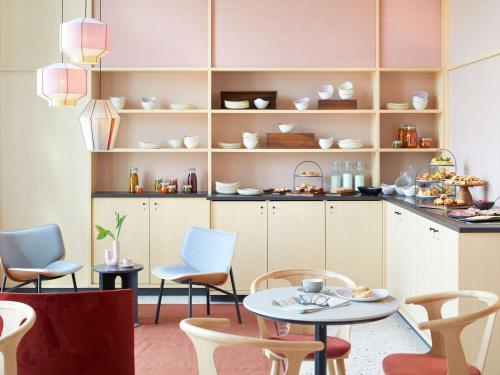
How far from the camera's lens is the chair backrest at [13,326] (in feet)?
8.70

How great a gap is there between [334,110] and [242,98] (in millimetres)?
860

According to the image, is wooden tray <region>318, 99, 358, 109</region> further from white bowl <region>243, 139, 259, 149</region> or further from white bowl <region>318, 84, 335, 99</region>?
white bowl <region>243, 139, 259, 149</region>

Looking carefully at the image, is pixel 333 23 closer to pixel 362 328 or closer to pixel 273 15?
pixel 273 15

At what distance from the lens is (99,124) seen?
4.50 meters

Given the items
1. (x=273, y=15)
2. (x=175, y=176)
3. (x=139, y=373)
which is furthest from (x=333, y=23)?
(x=139, y=373)

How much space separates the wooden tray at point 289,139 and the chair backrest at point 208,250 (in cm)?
128

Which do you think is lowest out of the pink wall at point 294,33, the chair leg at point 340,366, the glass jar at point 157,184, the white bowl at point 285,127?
the chair leg at point 340,366

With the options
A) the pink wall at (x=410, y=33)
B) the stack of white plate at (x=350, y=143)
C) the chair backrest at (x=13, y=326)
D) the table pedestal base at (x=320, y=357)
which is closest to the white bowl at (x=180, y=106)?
the stack of white plate at (x=350, y=143)

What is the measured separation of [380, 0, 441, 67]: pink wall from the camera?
21.8 ft

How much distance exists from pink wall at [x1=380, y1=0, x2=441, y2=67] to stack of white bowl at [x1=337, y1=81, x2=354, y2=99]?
0.35 metres

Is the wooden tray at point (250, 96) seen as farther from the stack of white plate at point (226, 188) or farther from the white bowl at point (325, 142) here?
the stack of white plate at point (226, 188)

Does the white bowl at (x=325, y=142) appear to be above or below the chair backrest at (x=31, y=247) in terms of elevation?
above

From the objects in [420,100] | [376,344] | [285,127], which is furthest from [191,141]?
[376,344]

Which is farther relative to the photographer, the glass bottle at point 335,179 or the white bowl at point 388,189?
the glass bottle at point 335,179
